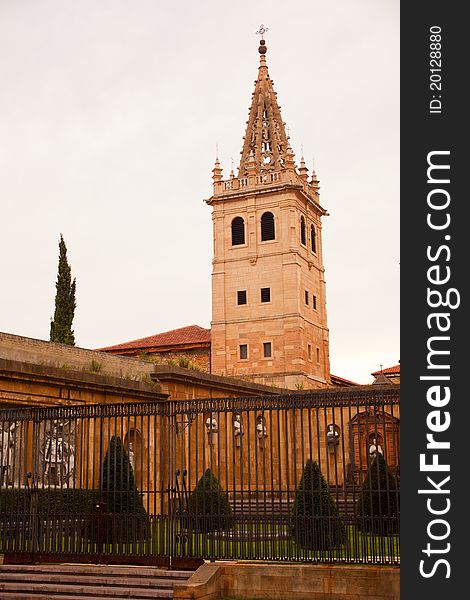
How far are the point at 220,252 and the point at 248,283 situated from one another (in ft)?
12.7

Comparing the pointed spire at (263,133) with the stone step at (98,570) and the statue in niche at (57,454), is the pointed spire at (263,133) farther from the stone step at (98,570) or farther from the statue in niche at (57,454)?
the stone step at (98,570)

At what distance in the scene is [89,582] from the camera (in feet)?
42.9

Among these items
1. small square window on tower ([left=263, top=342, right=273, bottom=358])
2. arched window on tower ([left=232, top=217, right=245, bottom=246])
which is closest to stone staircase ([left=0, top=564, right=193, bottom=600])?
small square window on tower ([left=263, top=342, right=273, bottom=358])

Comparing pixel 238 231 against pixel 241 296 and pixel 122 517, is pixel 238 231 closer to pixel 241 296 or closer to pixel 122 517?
pixel 241 296

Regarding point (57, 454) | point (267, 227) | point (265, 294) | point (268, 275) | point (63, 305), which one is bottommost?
point (57, 454)

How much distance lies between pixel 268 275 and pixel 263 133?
14067mm

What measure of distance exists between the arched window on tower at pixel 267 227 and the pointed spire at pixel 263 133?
4.19m

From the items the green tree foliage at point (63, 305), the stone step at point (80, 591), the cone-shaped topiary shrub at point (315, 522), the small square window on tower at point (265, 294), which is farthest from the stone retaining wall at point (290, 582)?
the small square window on tower at point (265, 294)

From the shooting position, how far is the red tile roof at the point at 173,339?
6488 cm

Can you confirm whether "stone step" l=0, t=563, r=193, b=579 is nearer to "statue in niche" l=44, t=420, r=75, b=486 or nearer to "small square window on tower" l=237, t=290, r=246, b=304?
"statue in niche" l=44, t=420, r=75, b=486

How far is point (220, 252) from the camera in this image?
66875 mm

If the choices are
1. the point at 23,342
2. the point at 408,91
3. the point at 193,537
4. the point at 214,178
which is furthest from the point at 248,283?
the point at 408,91

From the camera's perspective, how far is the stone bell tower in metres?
62.7

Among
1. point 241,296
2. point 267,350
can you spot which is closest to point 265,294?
point 241,296
